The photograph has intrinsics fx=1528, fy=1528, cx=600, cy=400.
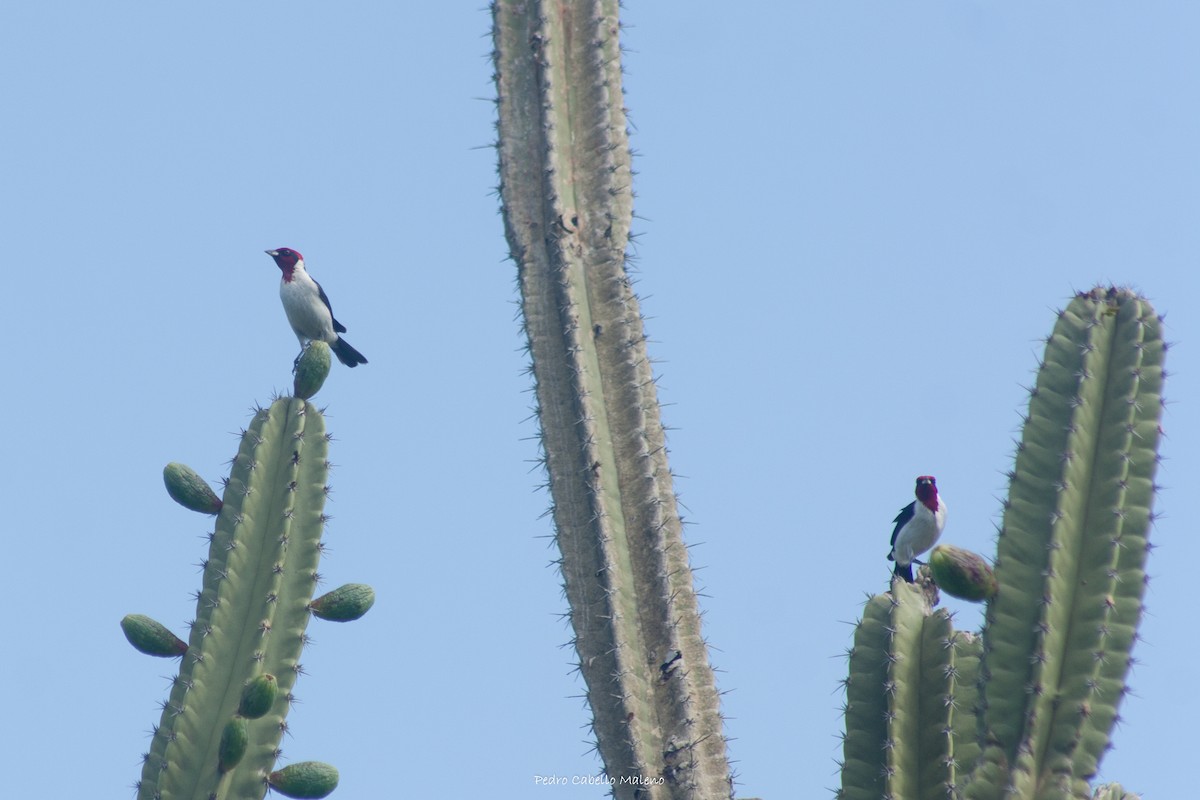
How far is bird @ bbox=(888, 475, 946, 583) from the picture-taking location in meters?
6.75

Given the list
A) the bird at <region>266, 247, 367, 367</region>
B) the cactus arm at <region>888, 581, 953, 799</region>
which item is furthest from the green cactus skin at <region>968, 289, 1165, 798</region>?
the bird at <region>266, 247, 367, 367</region>

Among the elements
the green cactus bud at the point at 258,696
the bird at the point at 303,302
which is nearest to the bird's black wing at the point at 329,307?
the bird at the point at 303,302

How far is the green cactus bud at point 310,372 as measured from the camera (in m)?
5.20

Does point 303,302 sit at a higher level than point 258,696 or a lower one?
higher

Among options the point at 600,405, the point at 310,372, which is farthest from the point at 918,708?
the point at 310,372

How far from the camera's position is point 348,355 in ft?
29.0

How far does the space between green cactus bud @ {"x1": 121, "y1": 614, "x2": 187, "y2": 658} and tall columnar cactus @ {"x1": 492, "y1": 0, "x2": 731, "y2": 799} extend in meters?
1.39

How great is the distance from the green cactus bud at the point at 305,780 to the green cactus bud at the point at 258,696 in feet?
0.63

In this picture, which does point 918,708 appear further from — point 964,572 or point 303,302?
point 303,302

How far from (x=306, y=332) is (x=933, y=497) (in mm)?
3500

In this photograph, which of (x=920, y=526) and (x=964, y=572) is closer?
(x=964, y=572)

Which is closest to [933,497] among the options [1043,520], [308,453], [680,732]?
[680,732]

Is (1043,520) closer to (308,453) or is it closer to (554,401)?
(554,401)

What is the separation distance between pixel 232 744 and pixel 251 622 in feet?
1.37
